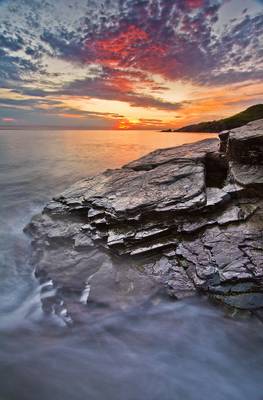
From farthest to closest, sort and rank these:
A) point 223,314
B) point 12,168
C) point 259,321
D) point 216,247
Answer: point 12,168 < point 216,247 < point 223,314 < point 259,321

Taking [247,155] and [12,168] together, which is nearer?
[247,155]

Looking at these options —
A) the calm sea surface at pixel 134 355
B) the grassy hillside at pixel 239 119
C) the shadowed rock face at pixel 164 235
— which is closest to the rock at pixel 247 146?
the shadowed rock face at pixel 164 235

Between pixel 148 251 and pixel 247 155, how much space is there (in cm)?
704

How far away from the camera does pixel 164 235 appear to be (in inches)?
406

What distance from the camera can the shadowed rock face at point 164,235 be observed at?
850 cm

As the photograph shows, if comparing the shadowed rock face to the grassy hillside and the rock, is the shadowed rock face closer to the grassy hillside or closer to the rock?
the rock

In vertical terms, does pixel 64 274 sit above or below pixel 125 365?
above

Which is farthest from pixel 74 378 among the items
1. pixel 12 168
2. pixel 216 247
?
pixel 12 168

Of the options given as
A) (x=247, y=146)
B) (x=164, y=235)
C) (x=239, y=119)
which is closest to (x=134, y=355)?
(x=164, y=235)

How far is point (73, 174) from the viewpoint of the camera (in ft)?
104

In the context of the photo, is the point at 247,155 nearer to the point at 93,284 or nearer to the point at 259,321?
the point at 259,321

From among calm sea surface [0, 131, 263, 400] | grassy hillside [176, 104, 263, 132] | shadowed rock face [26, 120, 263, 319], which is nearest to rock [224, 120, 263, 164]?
shadowed rock face [26, 120, 263, 319]

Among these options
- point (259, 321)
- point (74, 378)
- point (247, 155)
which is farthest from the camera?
point (247, 155)

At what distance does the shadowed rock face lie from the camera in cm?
850
